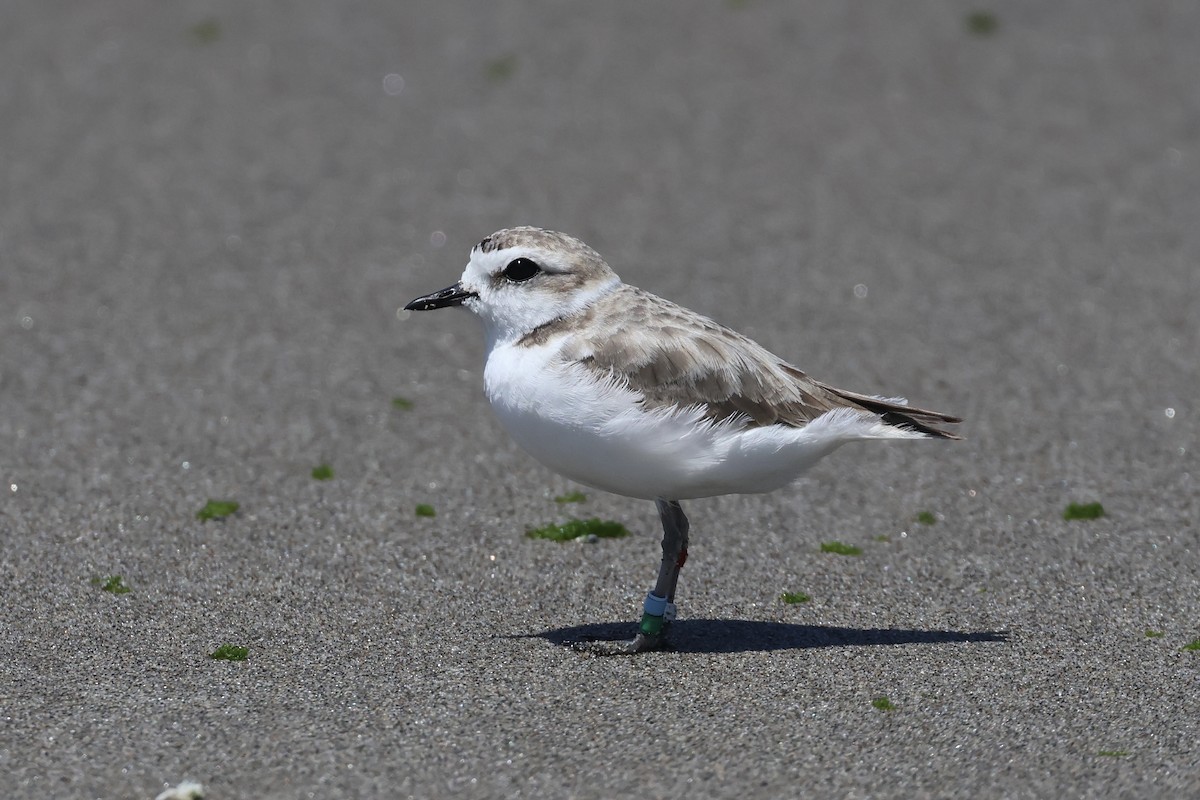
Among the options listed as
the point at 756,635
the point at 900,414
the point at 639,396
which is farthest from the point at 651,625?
the point at 900,414

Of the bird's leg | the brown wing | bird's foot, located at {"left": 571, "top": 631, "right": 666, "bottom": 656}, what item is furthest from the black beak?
bird's foot, located at {"left": 571, "top": 631, "right": 666, "bottom": 656}

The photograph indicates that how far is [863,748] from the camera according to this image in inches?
219

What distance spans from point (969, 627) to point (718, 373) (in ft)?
5.75

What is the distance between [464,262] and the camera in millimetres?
11922

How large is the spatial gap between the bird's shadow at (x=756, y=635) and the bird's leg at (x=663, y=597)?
0.13 metres

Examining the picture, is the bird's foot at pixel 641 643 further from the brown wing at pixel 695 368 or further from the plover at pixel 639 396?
the brown wing at pixel 695 368

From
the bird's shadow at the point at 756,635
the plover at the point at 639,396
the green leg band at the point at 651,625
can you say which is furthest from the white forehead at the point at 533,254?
the bird's shadow at the point at 756,635

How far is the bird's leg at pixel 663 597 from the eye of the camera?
6.59m

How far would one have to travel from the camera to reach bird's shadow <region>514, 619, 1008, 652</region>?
667 cm

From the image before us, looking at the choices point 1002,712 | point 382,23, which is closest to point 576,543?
point 1002,712

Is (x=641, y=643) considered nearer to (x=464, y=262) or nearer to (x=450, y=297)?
(x=450, y=297)

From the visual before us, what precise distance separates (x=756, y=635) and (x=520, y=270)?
206 centimetres

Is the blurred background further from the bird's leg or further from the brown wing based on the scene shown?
the brown wing

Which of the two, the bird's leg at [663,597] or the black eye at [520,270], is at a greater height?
the black eye at [520,270]
